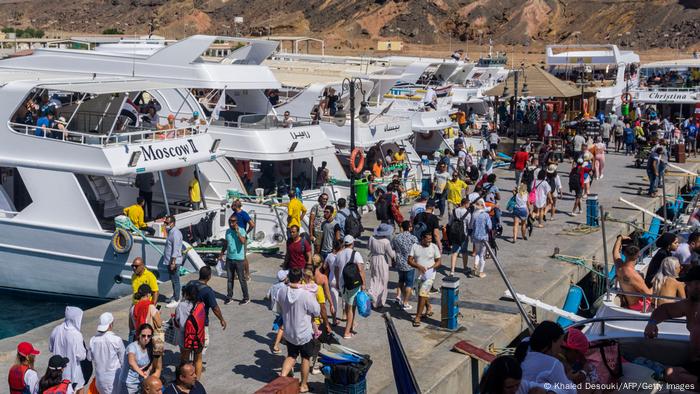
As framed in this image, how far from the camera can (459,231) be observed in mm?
14883

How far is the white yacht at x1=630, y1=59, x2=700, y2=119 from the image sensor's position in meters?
35.9

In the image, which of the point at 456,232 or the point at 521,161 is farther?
the point at 521,161

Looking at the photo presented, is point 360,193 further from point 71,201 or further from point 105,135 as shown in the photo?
point 71,201

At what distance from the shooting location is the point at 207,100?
2280 cm

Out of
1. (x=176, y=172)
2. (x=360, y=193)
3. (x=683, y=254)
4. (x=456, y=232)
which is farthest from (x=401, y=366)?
(x=360, y=193)

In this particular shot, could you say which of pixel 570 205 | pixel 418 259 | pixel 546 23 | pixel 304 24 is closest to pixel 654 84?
pixel 570 205

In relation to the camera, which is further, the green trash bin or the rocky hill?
the rocky hill

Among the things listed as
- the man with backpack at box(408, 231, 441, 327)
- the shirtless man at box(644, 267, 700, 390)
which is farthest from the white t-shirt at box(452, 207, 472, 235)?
the shirtless man at box(644, 267, 700, 390)

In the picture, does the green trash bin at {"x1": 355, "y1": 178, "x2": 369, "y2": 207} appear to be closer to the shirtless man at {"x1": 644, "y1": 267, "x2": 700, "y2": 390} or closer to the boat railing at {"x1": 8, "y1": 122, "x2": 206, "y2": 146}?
the boat railing at {"x1": 8, "y1": 122, "x2": 206, "y2": 146}

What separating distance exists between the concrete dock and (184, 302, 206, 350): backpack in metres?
0.69

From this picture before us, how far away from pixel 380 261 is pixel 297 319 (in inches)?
119

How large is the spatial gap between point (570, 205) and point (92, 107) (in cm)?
1153

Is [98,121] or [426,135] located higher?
[98,121]

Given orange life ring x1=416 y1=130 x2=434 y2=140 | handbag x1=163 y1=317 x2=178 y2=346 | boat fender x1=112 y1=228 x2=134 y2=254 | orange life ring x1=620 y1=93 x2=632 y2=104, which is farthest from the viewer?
orange life ring x1=620 y1=93 x2=632 y2=104
